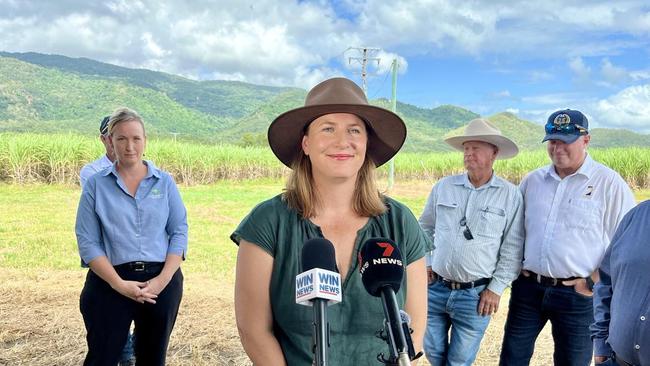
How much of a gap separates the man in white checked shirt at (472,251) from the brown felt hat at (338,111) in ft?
5.20

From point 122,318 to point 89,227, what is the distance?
0.57m

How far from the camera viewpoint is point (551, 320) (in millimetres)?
3549

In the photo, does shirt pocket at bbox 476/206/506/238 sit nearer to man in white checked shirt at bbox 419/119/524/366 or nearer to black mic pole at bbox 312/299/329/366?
man in white checked shirt at bbox 419/119/524/366

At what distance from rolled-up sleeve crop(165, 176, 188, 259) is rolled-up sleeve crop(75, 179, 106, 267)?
414 mm

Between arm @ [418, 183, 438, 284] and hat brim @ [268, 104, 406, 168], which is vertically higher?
hat brim @ [268, 104, 406, 168]

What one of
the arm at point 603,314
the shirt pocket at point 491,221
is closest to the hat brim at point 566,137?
the shirt pocket at point 491,221

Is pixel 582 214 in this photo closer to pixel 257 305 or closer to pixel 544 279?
pixel 544 279

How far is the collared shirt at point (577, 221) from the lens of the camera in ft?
11.3

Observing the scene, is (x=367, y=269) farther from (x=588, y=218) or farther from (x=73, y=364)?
(x=73, y=364)

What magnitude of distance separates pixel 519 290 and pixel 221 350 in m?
2.75

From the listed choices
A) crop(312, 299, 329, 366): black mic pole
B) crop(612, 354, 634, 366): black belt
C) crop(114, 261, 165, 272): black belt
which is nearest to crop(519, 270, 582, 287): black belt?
crop(612, 354, 634, 366): black belt

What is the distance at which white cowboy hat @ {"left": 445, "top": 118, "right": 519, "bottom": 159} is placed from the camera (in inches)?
144

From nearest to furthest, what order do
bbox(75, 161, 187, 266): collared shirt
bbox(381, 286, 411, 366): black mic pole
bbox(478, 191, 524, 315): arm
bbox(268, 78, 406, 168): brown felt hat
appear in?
bbox(381, 286, 411, 366): black mic pole, bbox(268, 78, 406, 168): brown felt hat, bbox(75, 161, 187, 266): collared shirt, bbox(478, 191, 524, 315): arm

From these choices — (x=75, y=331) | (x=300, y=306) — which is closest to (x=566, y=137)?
(x=300, y=306)
